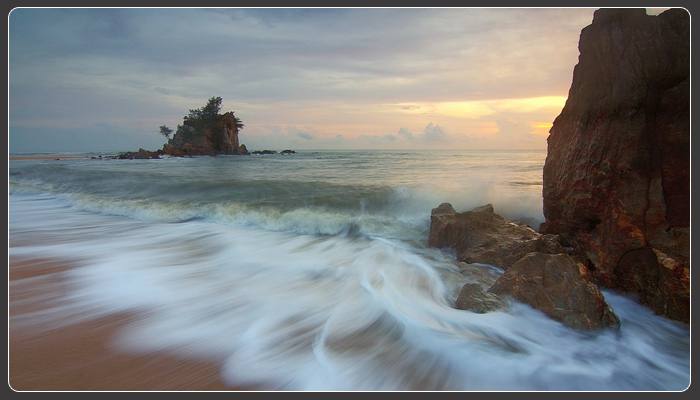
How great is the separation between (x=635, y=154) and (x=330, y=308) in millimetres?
2907

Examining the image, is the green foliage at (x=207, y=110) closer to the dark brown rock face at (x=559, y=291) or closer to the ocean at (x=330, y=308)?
the ocean at (x=330, y=308)

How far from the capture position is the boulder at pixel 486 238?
354cm

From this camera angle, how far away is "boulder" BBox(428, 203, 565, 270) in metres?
3.54

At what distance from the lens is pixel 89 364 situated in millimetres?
1948

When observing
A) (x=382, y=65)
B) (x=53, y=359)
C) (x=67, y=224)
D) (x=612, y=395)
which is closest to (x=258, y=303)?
(x=53, y=359)

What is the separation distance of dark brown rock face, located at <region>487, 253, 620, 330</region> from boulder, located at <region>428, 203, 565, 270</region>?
2.76ft

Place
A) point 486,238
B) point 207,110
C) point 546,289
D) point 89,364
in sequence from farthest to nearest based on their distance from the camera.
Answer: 1. point 207,110
2. point 486,238
3. point 546,289
4. point 89,364

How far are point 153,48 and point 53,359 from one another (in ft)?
11.0

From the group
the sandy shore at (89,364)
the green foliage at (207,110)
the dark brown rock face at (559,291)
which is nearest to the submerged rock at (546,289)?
the dark brown rock face at (559,291)

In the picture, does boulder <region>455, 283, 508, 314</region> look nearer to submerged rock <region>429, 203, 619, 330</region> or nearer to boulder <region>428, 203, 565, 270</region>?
submerged rock <region>429, 203, 619, 330</region>

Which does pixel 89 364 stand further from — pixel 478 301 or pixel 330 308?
pixel 478 301

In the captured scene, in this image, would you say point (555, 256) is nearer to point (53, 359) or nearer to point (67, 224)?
point (53, 359)

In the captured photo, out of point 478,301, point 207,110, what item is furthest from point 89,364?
point 207,110

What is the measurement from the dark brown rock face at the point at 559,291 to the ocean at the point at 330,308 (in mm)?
79
